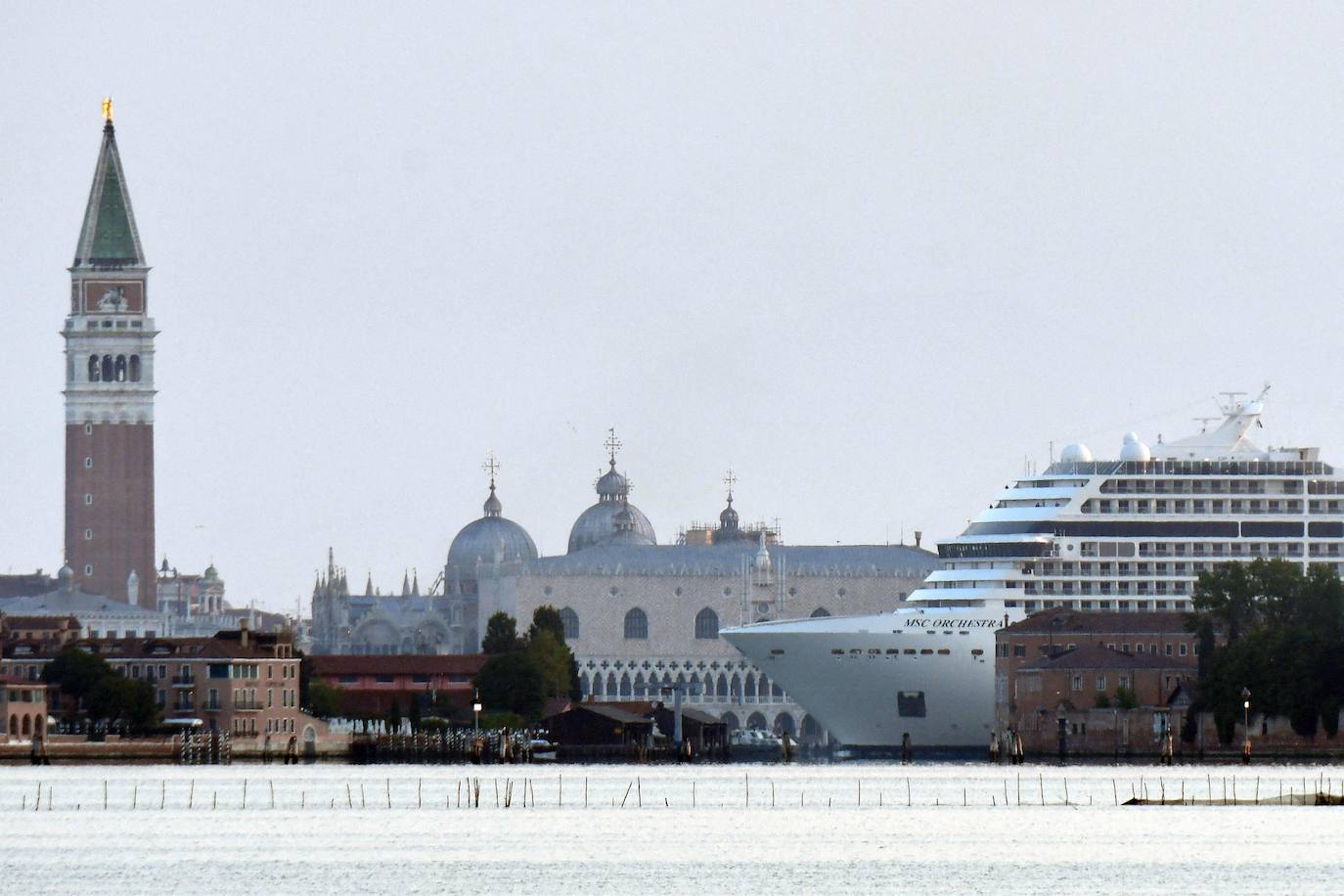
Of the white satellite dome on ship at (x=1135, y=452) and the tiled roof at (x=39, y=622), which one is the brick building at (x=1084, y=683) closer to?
the white satellite dome on ship at (x=1135, y=452)

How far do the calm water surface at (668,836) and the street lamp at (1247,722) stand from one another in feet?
19.6

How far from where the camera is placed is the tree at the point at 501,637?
173 metres

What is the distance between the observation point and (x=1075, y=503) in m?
142

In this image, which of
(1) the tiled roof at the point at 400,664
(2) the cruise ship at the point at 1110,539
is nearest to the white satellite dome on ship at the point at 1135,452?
(2) the cruise ship at the point at 1110,539

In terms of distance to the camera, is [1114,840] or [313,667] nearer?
[1114,840]

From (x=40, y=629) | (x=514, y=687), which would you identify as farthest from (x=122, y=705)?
(x=40, y=629)

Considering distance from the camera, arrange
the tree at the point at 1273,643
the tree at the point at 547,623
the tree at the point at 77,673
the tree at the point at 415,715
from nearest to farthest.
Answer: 1. the tree at the point at 1273,643
2. the tree at the point at 77,673
3. the tree at the point at 415,715
4. the tree at the point at 547,623

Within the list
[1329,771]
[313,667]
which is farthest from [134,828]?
[313,667]

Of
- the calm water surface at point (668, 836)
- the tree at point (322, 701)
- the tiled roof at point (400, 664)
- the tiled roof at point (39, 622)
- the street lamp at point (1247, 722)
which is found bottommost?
the calm water surface at point (668, 836)

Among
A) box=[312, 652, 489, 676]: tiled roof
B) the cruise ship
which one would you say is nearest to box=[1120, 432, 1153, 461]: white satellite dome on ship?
the cruise ship

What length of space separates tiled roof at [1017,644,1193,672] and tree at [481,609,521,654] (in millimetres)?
38465

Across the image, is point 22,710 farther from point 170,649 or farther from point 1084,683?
point 1084,683

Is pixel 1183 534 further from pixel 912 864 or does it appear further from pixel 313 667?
pixel 912 864

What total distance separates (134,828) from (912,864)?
1819 cm
